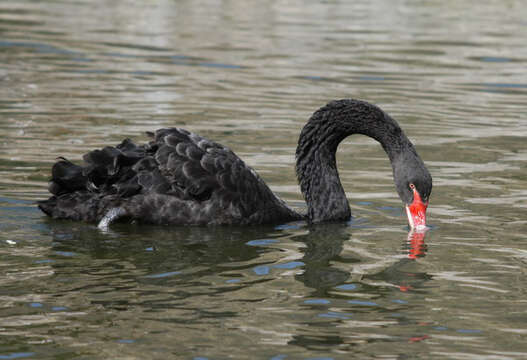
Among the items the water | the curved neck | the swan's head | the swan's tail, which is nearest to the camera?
the water

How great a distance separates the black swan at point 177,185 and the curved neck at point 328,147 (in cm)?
33

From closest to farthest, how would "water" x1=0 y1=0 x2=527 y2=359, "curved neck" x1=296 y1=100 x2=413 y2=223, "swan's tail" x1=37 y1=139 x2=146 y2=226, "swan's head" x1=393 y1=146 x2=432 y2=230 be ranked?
1. "water" x1=0 y1=0 x2=527 y2=359
2. "swan's head" x1=393 y1=146 x2=432 y2=230
3. "swan's tail" x1=37 y1=139 x2=146 y2=226
4. "curved neck" x1=296 y1=100 x2=413 y2=223

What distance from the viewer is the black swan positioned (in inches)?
307

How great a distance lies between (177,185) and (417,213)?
187 centimetres

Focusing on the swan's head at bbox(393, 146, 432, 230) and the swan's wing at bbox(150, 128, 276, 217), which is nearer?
the swan's head at bbox(393, 146, 432, 230)

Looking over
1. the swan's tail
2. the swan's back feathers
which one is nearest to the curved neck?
the swan's back feathers

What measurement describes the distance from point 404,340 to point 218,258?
6.60 feet

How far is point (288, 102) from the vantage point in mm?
14688

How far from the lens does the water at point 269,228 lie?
5.39 metres

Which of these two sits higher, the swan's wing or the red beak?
the swan's wing

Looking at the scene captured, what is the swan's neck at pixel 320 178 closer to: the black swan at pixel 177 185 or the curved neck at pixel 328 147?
the curved neck at pixel 328 147

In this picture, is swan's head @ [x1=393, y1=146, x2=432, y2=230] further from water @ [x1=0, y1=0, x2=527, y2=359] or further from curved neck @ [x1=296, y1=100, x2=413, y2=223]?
curved neck @ [x1=296, y1=100, x2=413, y2=223]

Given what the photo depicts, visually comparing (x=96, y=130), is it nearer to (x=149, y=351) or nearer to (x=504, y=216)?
(x=504, y=216)

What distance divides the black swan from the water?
16 centimetres
